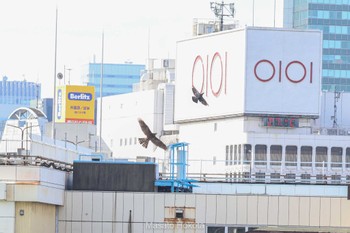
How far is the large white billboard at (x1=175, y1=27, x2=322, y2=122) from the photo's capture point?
589 ft

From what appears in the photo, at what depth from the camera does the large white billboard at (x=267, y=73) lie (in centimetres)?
17950

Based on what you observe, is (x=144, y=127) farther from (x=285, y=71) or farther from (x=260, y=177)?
(x=285, y=71)

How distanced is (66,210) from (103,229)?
135cm

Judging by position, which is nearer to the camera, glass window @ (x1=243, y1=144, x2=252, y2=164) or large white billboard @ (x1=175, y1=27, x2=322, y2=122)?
large white billboard @ (x1=175, y1=27, x2=322, y2=122)

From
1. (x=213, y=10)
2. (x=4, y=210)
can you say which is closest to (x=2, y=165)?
(x=4, y=210)

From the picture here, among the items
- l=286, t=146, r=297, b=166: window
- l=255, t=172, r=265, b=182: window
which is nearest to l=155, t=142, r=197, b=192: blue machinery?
l=255, t=172, r=265, b=182: window

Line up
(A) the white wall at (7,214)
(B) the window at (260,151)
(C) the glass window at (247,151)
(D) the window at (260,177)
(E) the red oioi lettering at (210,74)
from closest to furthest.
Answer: (A) the white wall at (7,214)
(D) the window at (260,177)
(C) the glass window at (247,151)
(B) the window at (260,151)
(E) the red oioi lettering at (210,74)

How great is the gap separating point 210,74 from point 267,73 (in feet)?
24.9

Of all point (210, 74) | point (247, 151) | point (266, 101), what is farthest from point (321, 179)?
point (210, 74)

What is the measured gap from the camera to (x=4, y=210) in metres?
56.2

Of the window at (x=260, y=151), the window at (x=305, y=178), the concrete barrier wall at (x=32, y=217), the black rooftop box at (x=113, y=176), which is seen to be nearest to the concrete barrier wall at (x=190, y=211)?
the black rooftop box at (x=113, y=176)

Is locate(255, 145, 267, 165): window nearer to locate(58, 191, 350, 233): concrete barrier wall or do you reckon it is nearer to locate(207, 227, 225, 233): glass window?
locate(58, 191, 350, 233): concrete barrier wall

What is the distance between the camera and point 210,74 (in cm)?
18512

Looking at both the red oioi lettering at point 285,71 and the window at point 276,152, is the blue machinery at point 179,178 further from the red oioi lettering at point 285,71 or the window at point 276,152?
the window at point 276,152
